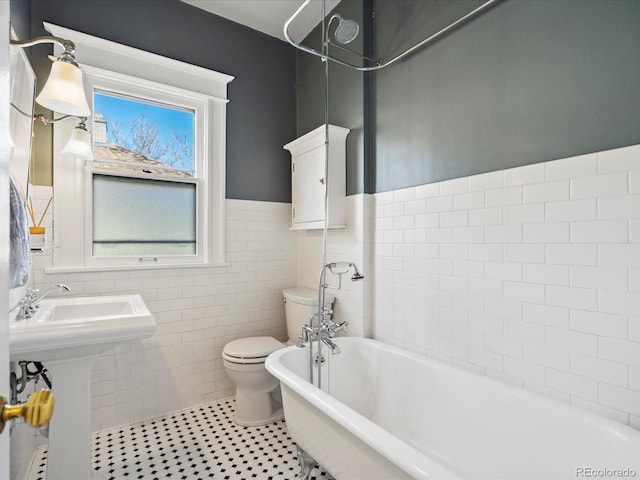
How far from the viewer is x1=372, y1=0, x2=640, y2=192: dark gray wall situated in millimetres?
1337

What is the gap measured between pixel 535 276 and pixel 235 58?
2678mm

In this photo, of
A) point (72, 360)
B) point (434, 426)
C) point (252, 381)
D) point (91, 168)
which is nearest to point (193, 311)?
point (252, 381)

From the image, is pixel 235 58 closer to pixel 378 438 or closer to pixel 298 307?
pixel 298 307

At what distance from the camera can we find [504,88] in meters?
1.68

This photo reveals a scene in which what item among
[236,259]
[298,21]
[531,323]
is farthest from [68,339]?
[298,21]

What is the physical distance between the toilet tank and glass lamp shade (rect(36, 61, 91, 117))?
1.79m

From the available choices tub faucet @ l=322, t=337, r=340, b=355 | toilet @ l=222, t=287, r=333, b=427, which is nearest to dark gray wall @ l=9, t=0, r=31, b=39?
toilet @ l=222, t=287, r=333, b=427

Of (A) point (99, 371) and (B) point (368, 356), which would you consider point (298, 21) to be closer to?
(B) point (368, 356)

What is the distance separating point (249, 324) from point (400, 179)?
1.68m

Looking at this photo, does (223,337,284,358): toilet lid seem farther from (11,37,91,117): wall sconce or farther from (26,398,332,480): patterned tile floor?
(11,37,91,117): wall sconce

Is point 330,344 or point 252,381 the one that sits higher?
point 330,344

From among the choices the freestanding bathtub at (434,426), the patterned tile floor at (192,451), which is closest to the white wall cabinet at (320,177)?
the freestanding bathtub at (434,426)

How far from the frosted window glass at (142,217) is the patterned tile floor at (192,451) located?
1202 mm

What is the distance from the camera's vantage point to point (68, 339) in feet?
4.43
